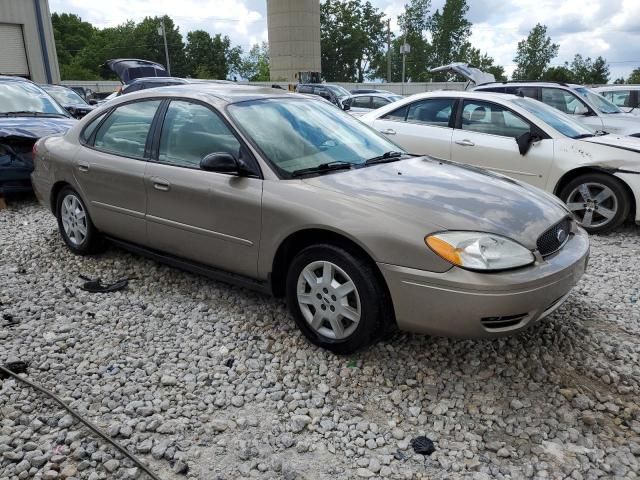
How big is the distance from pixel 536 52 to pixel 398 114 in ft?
265

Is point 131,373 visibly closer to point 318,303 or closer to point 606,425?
point 318,303

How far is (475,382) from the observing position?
2967 millimetres

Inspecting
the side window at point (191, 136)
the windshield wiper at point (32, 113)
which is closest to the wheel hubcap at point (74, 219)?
the side window at point (191, 136)

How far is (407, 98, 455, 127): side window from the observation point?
22.3 feet

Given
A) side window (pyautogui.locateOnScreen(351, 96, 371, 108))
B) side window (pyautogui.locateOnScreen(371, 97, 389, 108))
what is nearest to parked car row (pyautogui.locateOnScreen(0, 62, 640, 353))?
side window (pyautogui.locateOnScreen(371, 97, 389, 108))

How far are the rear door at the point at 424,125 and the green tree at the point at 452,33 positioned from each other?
7700cm

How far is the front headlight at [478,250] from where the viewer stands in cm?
267

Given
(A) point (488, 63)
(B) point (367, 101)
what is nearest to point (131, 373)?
(B) point (367, 101)

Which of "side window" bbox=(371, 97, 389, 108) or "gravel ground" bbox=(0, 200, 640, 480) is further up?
"side window" bbox=(371, 97, 389, 108)

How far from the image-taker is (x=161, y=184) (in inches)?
150

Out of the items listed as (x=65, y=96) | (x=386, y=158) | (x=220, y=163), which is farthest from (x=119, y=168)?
(x=65, y=96)

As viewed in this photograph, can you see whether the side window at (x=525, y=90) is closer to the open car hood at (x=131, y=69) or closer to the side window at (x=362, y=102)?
the side window at (x=362, y=102)

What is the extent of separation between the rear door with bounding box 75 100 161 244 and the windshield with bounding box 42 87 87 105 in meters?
9.03

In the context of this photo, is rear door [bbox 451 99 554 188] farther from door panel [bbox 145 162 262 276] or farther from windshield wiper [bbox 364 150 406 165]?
door panel [bbox 145 162 262 276]
